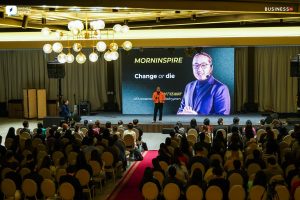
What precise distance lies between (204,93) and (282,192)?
13.2 metres

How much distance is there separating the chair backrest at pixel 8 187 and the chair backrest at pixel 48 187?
0.58 metres

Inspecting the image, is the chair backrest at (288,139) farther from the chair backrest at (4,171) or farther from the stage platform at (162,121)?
the chair backrest at (4,171)

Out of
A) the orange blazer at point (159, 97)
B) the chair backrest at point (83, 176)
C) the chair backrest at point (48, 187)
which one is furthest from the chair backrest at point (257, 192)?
the orange blazer at point (159, 97)

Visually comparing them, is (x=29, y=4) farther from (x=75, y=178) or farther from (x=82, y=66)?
(x=82, y=66)

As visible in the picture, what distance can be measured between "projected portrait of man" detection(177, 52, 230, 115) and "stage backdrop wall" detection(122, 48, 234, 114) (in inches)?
10.8

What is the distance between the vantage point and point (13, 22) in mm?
13820

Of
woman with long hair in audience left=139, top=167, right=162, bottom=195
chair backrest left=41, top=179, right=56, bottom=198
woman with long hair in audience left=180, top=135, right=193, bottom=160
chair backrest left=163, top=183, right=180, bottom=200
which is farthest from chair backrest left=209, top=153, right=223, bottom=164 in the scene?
chair backrest left=41, top=179, right=56, bottom=198

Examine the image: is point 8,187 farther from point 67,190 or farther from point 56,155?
point 56,155

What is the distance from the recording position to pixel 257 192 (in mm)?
8914

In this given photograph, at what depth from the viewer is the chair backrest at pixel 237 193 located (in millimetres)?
8922

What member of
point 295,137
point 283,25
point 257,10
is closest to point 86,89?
point 283,25

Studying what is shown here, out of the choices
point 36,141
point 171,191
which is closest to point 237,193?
point 171,191

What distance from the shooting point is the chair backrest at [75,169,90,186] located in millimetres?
10461

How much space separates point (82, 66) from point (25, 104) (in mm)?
3337
